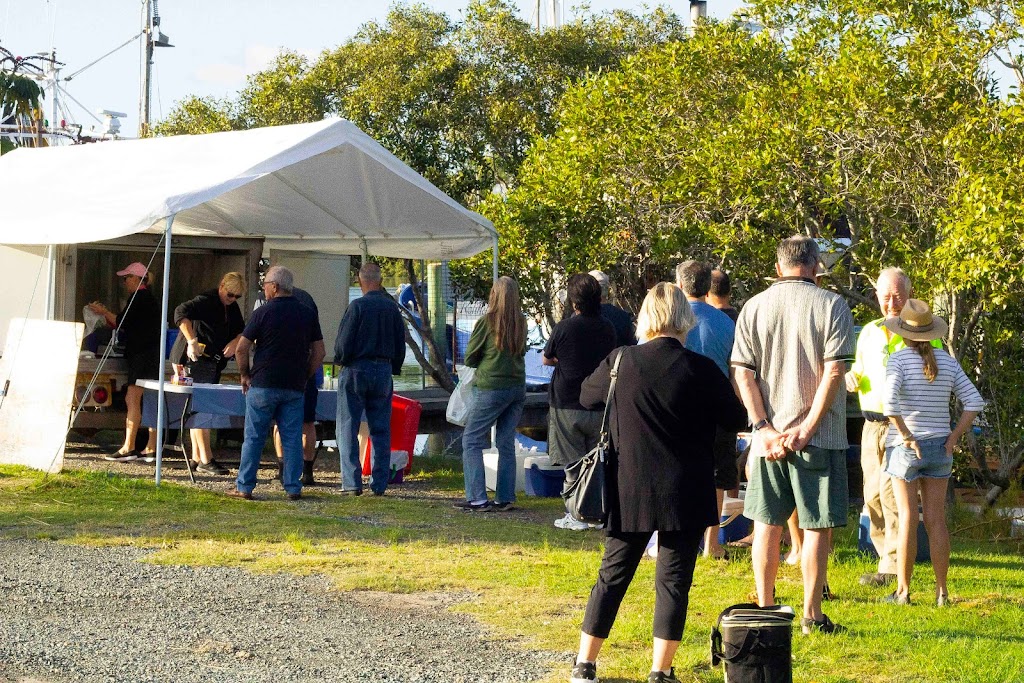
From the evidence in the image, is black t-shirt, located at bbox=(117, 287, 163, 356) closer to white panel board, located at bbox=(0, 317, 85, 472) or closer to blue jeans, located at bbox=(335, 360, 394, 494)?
white panel board, located at bbox=(0, 317, 85, 472)

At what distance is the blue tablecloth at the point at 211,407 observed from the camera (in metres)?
10.4

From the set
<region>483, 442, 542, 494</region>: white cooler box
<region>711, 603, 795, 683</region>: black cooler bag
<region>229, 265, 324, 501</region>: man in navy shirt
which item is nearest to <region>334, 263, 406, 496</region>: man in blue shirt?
<region>229, 265, 324, 501</region>: man in navy shirt

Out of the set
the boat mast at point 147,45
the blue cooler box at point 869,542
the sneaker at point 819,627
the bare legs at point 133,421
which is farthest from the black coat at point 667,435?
the boat mast at point 147,45

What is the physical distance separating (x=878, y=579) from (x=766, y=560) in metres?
1.56

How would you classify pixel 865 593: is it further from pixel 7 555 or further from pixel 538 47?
pixel 538 47

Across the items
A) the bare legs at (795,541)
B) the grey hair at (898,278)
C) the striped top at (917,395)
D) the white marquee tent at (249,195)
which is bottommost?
the bare legs at (795,541)

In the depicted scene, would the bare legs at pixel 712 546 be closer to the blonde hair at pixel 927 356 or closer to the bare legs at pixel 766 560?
the blonde hair at pixel 927 356

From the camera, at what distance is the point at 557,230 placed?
45.0 feet

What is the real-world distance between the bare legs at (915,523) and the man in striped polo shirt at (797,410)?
0.74 m

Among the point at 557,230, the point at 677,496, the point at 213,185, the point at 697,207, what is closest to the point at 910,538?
the point at 677,496

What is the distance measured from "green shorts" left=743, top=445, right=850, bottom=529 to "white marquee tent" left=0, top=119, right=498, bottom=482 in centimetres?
553

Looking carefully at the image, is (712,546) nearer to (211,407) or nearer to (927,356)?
(927,356)

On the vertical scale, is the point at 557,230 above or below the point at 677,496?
above

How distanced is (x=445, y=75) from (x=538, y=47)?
1.38 m
